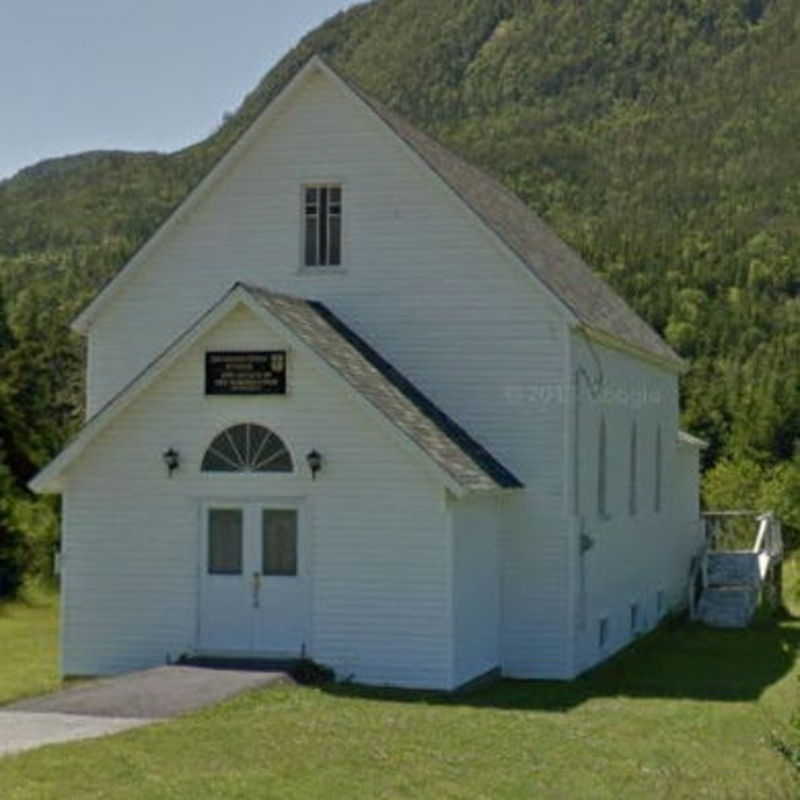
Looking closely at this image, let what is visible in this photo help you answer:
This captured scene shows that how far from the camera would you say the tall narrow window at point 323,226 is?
25.8 meters

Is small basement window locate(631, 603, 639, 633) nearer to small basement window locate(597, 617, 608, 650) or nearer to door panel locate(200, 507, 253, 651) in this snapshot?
small basement window locate(597, 617, 608, 650)

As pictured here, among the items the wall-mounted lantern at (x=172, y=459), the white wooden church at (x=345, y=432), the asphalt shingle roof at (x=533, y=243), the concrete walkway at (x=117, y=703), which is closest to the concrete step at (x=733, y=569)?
the asphalt shingle roof at (x=533, y=243)

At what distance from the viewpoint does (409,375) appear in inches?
998

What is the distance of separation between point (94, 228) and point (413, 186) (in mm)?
143900

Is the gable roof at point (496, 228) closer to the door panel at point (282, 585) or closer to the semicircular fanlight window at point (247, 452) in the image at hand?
the semicircular fanlight window at point (247, 452)

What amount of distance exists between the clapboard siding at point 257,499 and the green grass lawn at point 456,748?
0.91 m

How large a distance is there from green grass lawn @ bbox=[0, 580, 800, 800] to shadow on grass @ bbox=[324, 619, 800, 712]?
0.24 ft

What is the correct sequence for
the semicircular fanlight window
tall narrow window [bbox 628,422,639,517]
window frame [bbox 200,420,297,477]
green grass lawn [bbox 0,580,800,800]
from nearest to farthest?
green grass lawn [bbox 0,580,800,800]
window frame [bbox 200,420,297,477]
the semicircular fanlight window
tall narrow window [bbox 628,422,639,517]

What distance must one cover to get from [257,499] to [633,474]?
9.92 meters

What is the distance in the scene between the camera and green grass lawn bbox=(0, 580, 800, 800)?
14.5m

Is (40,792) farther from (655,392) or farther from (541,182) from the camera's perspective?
(541,182)

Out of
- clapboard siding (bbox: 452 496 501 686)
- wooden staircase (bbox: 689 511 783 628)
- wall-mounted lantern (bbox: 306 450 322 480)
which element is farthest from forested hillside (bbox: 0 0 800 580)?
wall-mounted lantern (bbox: 306 450 322 480)

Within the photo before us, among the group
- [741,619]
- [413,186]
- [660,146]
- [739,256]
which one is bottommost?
[741,619]

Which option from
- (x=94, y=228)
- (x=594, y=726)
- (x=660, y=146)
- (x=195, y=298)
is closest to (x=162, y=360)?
(x=195, y=298)
